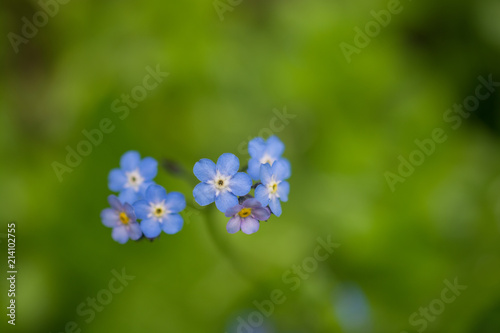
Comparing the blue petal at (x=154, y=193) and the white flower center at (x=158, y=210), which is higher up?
the blue petal at (x=154, y=193)

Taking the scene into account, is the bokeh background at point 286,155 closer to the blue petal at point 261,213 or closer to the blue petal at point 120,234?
the blue petal at point 120,234

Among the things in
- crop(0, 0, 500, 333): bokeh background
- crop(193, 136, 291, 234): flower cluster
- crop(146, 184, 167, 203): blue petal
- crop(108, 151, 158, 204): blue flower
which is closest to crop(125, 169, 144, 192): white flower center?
crop(108, 151, 158, 204): blue flower

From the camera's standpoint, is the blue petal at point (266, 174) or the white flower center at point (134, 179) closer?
the blue petal at point (266, 174)

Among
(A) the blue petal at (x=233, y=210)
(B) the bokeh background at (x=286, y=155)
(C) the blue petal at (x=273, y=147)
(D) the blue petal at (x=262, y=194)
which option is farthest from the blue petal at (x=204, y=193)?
(B) the bokeh background at (x=286, y=155)

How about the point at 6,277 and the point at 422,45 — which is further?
the point at 422,45

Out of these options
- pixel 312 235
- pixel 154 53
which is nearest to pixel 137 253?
pixel 312 235

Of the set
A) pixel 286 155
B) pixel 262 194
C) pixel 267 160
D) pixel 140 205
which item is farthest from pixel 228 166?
pixel 286 155

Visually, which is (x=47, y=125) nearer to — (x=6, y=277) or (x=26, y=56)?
(x=26, y=56)
